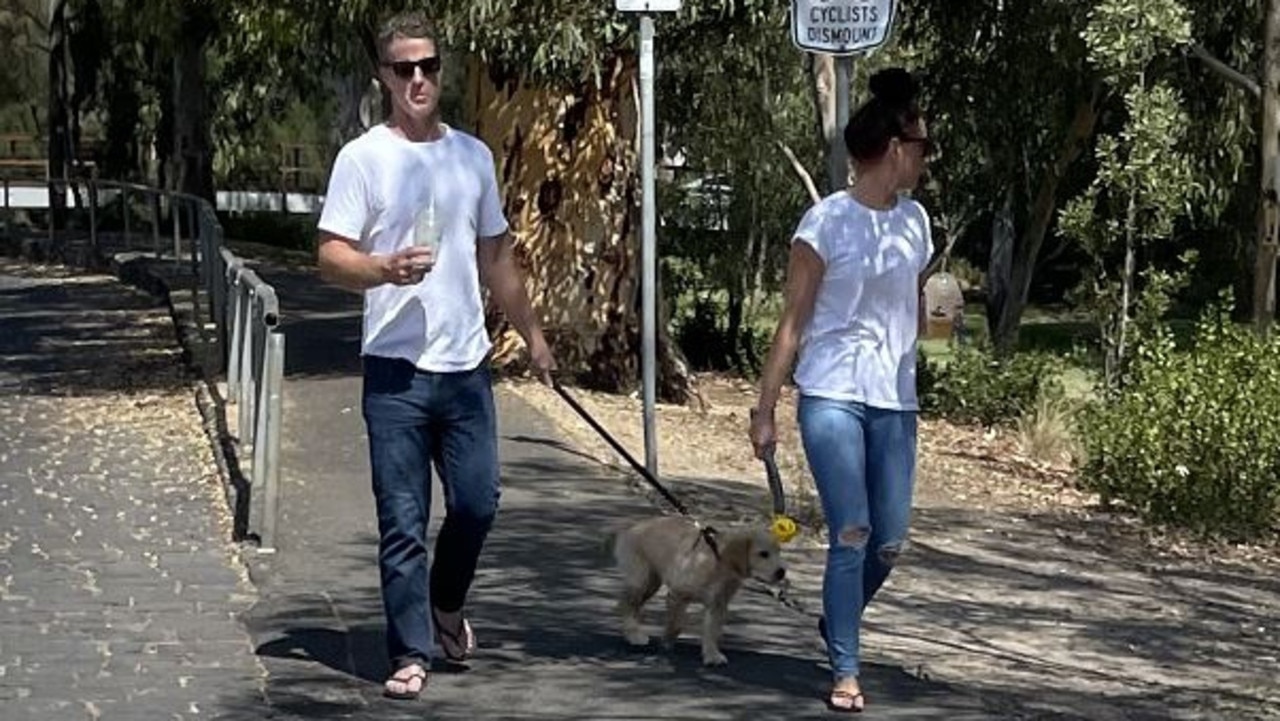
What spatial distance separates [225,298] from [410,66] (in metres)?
8.57

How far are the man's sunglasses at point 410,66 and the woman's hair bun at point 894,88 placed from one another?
1.30 meters

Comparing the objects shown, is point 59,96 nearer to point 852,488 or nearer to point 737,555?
point 737,555

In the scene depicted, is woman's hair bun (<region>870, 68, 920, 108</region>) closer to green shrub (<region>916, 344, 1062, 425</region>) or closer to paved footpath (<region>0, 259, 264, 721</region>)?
paved footpath (<region>0, 259, 264, 721</region>)

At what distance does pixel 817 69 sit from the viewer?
19.3 meters

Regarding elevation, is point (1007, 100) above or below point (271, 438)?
above

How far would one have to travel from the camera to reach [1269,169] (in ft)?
73.4

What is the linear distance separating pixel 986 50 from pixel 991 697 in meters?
14.3

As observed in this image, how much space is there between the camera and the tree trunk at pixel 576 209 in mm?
16766

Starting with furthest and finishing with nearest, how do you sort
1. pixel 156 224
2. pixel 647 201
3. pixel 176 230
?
pixel 156 224, pixel 176 230, pixel 647 201

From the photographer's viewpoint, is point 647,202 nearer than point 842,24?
No

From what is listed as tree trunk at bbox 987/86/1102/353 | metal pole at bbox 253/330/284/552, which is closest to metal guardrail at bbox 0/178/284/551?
metal pole at bbox 253/330/284/552

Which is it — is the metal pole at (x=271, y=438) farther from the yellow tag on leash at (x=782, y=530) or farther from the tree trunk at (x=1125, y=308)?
the tree trunk at (x=1125, y=308)

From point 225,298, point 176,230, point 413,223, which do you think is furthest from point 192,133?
point 413,223

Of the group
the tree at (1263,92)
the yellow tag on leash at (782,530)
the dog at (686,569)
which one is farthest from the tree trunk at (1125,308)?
the yellow tag on leash at (782,530)
